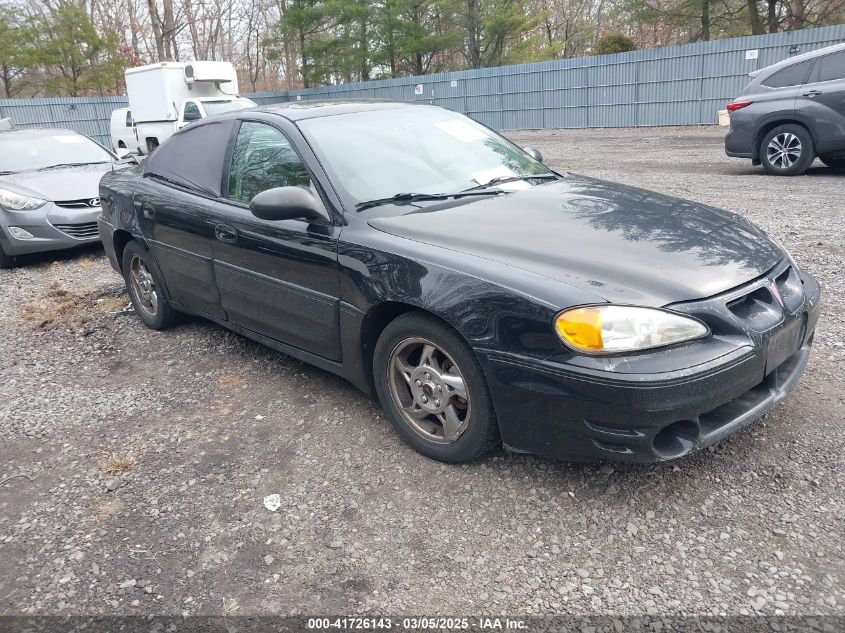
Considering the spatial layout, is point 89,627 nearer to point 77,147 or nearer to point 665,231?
point 665,231

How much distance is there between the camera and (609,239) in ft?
9.70

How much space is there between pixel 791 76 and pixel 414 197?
335 inches

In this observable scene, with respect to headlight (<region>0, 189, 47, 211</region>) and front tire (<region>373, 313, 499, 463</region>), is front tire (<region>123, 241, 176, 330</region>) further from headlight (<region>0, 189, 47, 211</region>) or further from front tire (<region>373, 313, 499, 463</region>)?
headlight (<region>0, 189, 47, 211</region>)

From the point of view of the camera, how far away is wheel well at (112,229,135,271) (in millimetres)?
5211

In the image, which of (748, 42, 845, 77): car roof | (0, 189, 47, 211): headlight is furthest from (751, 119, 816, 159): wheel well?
(0, 189, 47, 211): headlight

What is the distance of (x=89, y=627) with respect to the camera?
2318mm

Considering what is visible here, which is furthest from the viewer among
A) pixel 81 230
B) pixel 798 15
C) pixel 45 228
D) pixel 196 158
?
pixel 798 15

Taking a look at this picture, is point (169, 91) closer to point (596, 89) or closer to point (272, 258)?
point (596, 89)

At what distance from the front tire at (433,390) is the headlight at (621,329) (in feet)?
1.51

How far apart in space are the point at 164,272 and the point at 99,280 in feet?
8.75

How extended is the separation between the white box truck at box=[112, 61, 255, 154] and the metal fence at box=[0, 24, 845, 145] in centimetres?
379

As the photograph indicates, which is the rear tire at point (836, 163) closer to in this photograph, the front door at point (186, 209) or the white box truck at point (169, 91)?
the front door at point (186, 209)

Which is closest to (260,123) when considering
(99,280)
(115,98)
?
(99,280)

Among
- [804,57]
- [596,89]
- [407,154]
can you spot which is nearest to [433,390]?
[407,154]
